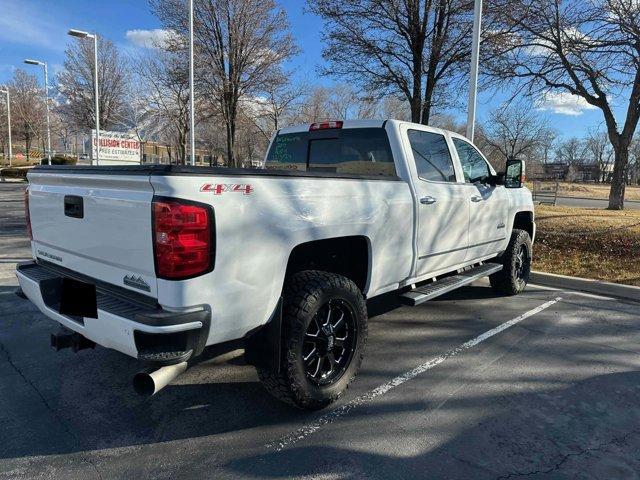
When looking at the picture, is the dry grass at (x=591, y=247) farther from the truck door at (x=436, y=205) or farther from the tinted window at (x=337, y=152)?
the tinted window at (x=337, y=152)

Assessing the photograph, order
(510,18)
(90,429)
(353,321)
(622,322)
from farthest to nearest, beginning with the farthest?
1. (510,18)
2. (622,322)
3. (353,321)
4. (90,429)

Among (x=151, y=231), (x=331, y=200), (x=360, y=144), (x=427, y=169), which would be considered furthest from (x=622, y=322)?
(x=151, y=231)

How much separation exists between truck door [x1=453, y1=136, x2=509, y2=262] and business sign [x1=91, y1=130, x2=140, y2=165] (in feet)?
47.5

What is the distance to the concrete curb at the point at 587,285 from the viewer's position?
653 centimetres

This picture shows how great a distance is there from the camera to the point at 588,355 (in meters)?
4.35

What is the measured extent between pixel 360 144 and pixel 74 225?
254 cm

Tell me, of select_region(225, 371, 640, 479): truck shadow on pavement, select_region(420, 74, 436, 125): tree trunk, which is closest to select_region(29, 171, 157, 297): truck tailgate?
A: select_region(225, 371, 640, 479): truck shadow on pavement

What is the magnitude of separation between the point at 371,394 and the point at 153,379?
65.5 inches

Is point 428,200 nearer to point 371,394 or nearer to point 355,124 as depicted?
point 355,124

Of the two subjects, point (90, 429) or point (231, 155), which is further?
point (231, 155)

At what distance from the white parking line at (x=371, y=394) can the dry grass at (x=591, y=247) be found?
10.7 feet

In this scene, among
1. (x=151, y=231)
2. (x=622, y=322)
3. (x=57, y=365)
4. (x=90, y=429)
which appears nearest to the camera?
(x=151, y=231)

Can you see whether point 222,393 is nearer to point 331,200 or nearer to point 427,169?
point 331,200

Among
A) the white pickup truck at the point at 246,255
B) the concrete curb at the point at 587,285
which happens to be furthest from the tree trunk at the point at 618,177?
the white pickup truck at the point at 246,255
